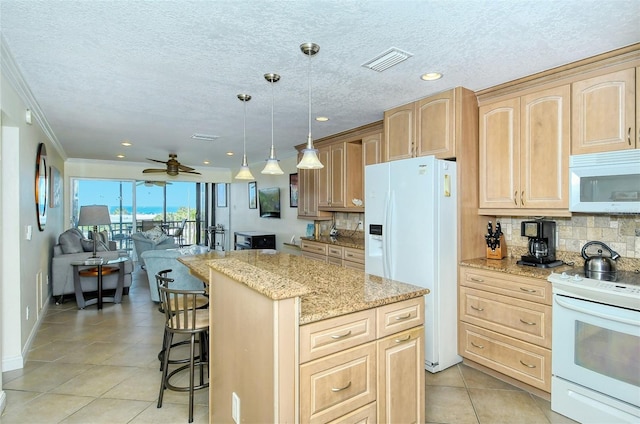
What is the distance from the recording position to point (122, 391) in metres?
2.60

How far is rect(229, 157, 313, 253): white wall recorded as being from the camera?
668 centimetres

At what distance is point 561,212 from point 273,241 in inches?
216

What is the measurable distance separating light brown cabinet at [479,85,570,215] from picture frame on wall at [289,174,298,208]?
12.7 feet

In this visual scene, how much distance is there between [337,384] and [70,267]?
486 centimetres

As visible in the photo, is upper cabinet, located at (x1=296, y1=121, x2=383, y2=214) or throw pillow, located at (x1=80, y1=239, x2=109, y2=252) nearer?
upper cabinet, located at (x1=296, y1=121, x2=383, y2=214)

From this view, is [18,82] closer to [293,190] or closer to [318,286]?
[318,286]

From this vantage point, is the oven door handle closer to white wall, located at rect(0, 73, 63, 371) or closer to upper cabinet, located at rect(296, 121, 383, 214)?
upper cabinet, located at rect(296, 121, 383, 214)

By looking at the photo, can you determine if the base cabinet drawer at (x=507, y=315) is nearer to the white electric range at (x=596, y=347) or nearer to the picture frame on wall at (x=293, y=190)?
the white electric range at (x=596, y=347)

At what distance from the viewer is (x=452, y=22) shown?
74.9 inches

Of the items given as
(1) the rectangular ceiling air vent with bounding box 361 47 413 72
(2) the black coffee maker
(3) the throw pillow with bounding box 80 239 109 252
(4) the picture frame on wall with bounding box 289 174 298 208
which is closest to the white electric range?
(2) the black coffee maker

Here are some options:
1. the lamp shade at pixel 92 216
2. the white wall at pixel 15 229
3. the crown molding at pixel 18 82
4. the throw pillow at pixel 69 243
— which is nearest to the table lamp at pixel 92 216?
the lamp shade at pixel 92 216

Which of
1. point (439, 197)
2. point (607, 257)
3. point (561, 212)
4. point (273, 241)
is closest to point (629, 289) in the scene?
point (607, 257)

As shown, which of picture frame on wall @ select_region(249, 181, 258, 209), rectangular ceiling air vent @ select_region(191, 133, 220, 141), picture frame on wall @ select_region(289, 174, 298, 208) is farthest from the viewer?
picture frame on wall @ select_region(249, 181, 258, 209)

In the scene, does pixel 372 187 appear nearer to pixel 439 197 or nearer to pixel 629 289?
pixel 439 197
